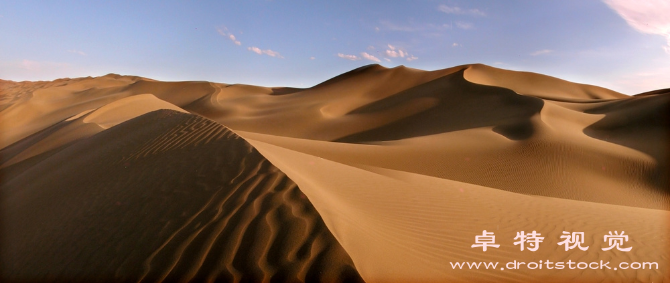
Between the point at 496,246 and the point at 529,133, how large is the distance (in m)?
12.6

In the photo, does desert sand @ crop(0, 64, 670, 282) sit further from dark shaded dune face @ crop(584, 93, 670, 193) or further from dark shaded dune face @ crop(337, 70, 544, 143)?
dark shaded dune face @ crop(337, 70, 544, 143)

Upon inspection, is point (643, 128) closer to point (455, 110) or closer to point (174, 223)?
point (455, 110)

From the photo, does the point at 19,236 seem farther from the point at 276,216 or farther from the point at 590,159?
the point at 590,159

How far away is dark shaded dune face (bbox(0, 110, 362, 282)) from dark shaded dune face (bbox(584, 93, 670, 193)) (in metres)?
14.1

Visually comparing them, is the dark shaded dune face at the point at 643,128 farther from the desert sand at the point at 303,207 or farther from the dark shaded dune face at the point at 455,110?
the dark shaded dune face at the point at 455,110

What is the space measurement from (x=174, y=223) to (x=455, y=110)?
25.1 m

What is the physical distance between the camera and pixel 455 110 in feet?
89.0

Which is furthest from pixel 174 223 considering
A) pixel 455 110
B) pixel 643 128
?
pixel 455 110

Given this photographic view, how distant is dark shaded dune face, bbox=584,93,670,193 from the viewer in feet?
47.3

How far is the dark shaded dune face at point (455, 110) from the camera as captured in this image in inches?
790

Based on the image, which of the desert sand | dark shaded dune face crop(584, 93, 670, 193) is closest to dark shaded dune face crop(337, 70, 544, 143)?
dark shaded dune face crop(584, 93, 670, 193)

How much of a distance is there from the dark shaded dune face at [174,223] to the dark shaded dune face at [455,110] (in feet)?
45.3

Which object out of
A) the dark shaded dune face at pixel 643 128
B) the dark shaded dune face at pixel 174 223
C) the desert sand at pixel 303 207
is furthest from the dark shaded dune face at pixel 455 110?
the dark shaded dune face at pixel 174 223

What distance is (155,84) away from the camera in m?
50.5
